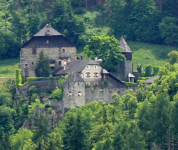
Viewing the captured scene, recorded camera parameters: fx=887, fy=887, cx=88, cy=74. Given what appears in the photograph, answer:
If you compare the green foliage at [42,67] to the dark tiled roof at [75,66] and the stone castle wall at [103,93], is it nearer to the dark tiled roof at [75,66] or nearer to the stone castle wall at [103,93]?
the dark tiled roof at [75,66]

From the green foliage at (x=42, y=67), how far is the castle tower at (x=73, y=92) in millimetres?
7089

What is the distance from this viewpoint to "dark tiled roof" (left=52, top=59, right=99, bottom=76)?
103125 mm

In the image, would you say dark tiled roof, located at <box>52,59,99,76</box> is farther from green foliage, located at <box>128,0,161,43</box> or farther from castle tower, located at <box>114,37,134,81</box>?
green foliage, located at <box>128,0,161,43</box>

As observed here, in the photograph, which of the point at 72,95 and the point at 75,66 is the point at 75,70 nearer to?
the point at 75,66

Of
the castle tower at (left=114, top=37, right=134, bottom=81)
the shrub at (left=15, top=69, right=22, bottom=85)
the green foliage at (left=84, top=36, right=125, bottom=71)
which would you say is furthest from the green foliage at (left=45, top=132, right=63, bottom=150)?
the castle tower at (left=114, top=37, right=134, bottom=81)

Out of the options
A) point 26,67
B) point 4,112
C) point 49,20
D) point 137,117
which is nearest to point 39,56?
point 26,67

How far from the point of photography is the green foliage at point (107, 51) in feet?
350

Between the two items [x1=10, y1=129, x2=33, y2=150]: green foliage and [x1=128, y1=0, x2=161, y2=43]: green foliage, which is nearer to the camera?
[x1=10, y1=129, x2=33, y2=150]: green foliage

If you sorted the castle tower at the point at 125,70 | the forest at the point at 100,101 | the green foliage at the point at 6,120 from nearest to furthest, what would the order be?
the forest at the point at 100,101 → the green foliage at the point at 6,120 → the castle tower at the point at 125,70

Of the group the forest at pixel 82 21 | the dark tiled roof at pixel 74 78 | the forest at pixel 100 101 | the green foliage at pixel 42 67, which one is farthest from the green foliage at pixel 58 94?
the forest at pixel 82 21

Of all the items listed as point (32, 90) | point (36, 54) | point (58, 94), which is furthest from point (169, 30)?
point (58, 94)

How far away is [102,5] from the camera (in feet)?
446

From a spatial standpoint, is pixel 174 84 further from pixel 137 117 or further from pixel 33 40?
pixel 33 40

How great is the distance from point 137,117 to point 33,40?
30623 mm
